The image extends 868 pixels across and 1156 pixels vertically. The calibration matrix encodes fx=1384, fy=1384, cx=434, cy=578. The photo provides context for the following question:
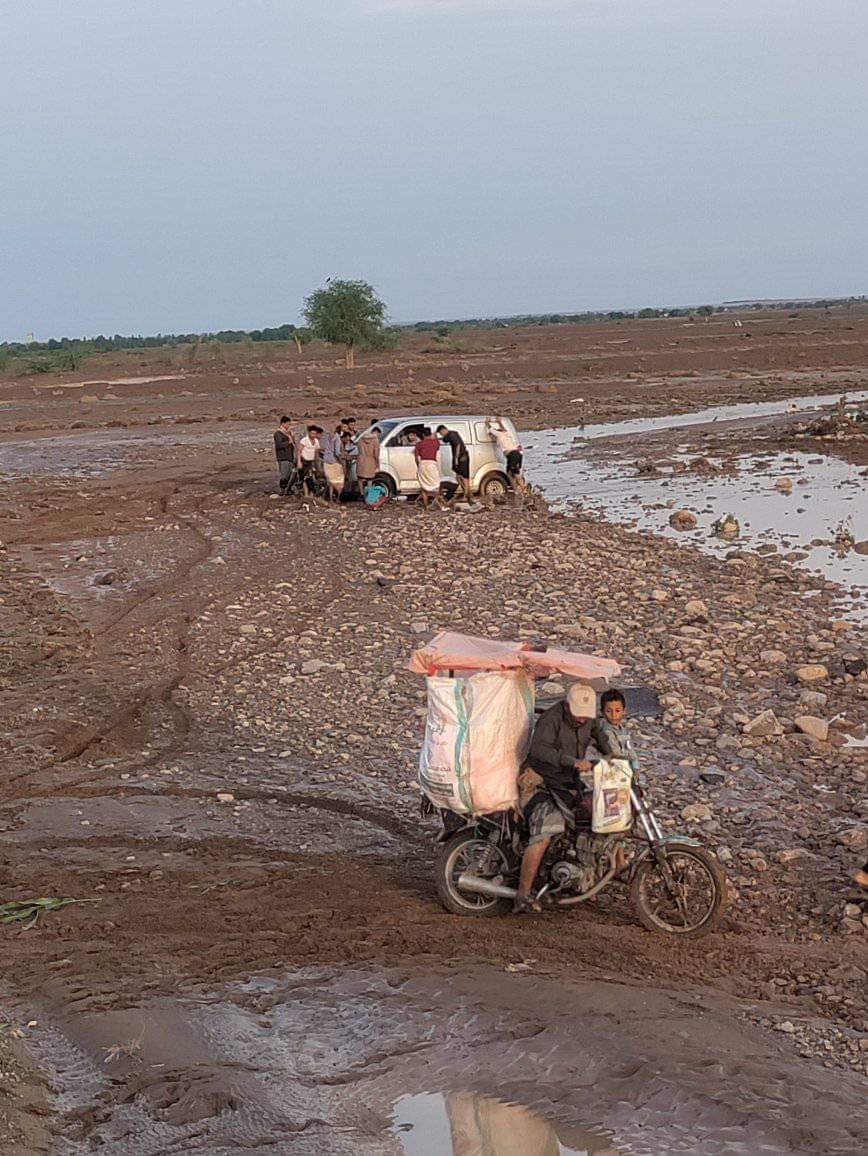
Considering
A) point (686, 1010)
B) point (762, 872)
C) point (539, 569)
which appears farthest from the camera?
point (539, 569)

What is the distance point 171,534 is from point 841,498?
11462mm

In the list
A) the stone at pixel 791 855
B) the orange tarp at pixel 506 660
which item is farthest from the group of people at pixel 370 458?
the orange tarp at pixel 506 660

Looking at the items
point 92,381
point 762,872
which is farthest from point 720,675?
point 92,381

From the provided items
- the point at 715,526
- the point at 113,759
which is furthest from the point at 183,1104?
the point at 715,526

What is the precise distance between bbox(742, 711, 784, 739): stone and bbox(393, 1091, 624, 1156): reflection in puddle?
5.15 metres

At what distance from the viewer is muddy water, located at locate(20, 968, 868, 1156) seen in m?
5.57

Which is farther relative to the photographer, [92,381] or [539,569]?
[92,381]

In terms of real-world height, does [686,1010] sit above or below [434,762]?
below

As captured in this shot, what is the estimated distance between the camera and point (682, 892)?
7.12m

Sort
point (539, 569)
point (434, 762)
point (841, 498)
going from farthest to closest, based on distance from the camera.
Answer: point (841, 498), point (539, 569), point (434, 762)

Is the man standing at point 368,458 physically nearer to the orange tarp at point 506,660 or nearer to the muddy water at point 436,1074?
the orange tarp at point 506,660

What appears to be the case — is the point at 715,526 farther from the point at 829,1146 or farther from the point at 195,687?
the point at 829,1146

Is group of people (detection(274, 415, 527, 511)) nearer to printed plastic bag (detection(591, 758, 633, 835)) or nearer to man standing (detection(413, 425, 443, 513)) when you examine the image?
man standing (detection(413, 425, 443, 513))

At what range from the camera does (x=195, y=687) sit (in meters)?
12.5
